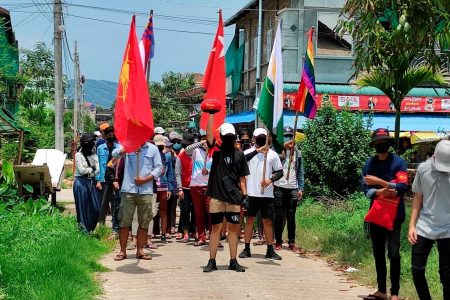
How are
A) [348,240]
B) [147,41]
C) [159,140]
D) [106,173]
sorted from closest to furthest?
[348,240] → [147,41] → [159,140] → [106,173]

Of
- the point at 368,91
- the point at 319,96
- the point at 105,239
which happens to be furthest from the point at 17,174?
the point at 368,91

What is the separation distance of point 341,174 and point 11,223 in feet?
25.3

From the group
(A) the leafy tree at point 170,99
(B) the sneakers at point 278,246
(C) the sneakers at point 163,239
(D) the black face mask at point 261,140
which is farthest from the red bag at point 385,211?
(A) the leafy tree at point 170,99

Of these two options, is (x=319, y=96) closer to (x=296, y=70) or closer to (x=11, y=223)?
(x=296, y=70)

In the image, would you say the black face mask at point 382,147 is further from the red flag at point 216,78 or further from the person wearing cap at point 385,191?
the red flag at point 216,78

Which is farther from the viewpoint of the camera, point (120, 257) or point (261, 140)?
point (261, 140)

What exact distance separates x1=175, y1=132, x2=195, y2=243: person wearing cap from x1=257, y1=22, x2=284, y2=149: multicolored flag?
162cm

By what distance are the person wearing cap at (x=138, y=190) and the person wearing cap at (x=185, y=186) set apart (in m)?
2.01

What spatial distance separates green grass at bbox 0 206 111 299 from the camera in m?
6.22

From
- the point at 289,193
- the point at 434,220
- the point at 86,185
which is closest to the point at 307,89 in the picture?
the point at 289,193

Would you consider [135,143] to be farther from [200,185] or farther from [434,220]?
[434,220]

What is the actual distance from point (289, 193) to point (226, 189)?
225 cm

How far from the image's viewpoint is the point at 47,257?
751 cm

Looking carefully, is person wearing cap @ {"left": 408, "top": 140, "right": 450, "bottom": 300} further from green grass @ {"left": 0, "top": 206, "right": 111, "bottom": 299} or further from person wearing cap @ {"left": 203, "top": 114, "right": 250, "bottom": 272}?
green grass @ {"left": 0, "top": 206, "right": 111, "bottom": 299}
